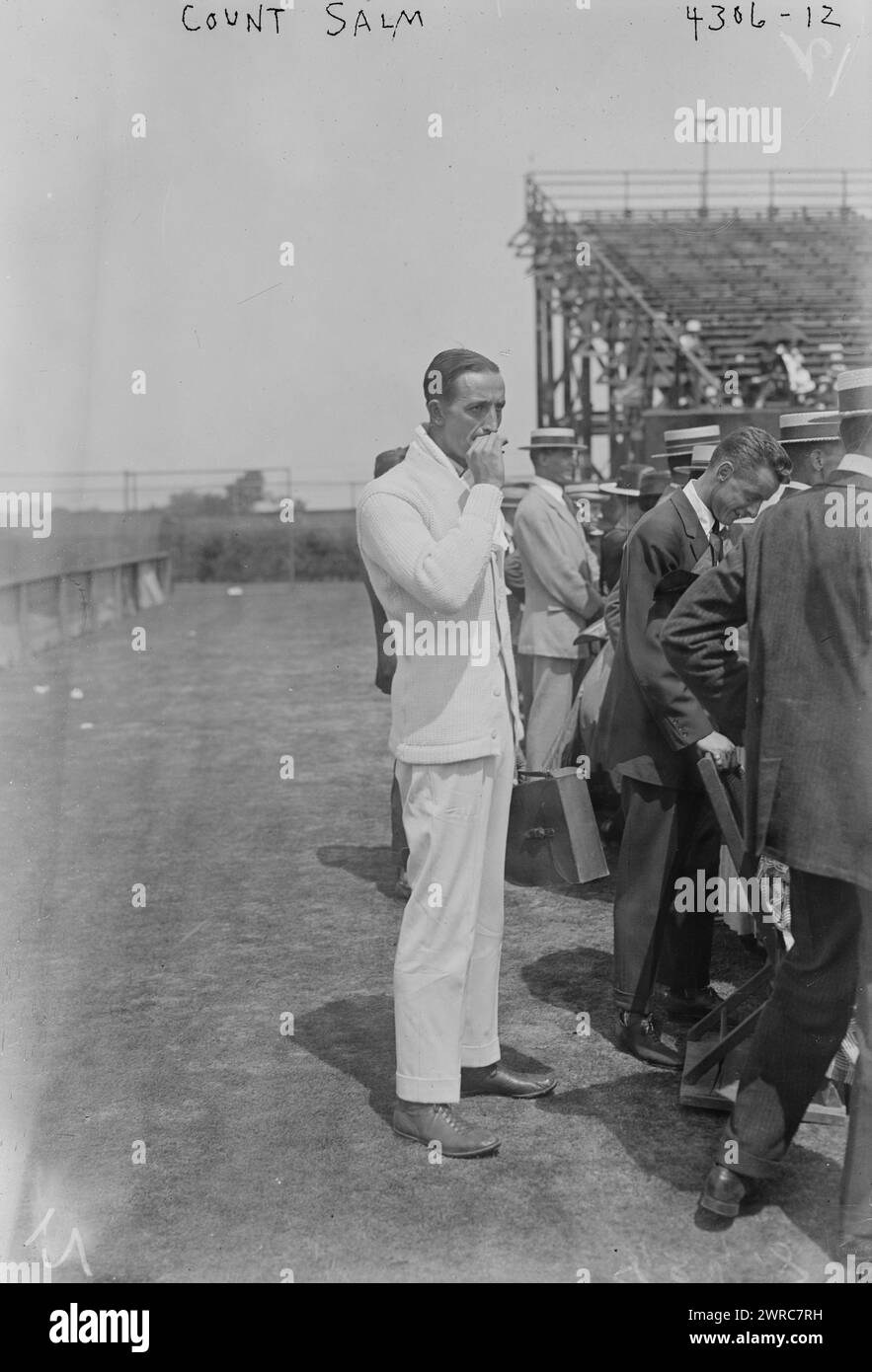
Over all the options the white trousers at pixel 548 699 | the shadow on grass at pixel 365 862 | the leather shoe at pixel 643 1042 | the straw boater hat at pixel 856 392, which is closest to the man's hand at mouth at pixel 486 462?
the straw boater hat at pixel 856 392

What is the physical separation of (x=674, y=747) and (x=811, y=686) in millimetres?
1131

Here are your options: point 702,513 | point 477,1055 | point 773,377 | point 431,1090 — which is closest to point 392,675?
point 702,513

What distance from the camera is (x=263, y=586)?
27.8m

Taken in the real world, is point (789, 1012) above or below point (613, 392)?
below

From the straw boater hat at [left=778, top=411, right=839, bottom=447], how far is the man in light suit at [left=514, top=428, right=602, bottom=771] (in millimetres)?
1362

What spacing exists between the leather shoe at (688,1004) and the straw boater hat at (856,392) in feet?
7.17

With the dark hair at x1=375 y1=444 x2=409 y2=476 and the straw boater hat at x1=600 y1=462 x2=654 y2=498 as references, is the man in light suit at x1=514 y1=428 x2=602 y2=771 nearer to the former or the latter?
the straw boater hat at x1=600 y1=462 x2=654 y2=498

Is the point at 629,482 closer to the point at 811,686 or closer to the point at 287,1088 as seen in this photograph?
the point at 287,1088

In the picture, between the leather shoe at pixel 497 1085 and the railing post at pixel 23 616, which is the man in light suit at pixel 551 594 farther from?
the railing post at pixel 23 616

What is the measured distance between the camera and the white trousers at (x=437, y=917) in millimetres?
3719

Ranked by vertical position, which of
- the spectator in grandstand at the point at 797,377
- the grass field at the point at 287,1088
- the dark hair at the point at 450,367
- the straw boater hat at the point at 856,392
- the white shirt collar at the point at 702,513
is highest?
the spectator in grandstand at the point at 797,377
